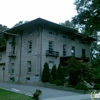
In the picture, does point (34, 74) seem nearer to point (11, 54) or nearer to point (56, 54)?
point (56, 54)

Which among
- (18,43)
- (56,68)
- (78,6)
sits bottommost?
(56,68)

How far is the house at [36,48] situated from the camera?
26.4m

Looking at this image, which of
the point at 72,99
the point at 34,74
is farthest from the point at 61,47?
the point at 72,99

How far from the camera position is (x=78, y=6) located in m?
22.7

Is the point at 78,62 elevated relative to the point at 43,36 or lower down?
lower down

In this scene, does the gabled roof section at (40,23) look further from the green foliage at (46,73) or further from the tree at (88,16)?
the green foliage at (46,73)

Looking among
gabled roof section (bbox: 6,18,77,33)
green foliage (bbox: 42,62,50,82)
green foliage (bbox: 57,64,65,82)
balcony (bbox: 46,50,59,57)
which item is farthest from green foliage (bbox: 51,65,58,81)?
gabled roof section (bbox: 6,18,77,33)

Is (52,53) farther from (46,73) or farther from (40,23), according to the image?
(40,23)

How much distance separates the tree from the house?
4757mm

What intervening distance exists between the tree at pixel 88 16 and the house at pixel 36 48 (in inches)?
187

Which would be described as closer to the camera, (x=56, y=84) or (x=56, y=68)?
(x=56, y=84)

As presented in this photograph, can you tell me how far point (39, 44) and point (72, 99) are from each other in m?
13.4

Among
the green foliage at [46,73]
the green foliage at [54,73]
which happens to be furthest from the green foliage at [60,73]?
the green foliage at [46,73]

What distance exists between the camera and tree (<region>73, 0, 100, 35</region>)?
2129 centimetres
